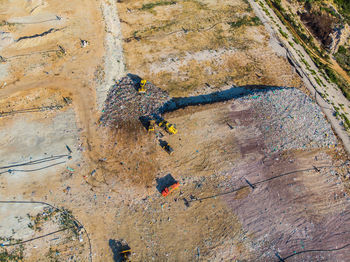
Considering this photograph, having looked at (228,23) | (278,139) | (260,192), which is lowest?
(260,192)

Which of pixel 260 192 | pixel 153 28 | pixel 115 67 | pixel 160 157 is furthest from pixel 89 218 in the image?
pixel 153 28

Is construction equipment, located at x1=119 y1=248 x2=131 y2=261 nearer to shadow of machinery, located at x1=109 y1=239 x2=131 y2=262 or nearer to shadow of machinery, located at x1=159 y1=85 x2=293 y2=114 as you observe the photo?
shadow of machinery, located at x1=109 y1=239 x2=131 y2=262

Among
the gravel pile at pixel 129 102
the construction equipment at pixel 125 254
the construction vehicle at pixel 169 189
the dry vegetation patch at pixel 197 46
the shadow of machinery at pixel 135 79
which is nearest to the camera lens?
the construction equipment at pixel 125 254

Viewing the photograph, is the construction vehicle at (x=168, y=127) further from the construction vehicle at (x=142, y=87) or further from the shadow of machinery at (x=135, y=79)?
the shadow of machinery at (x=135, y=79)

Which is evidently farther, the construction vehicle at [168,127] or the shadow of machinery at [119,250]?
the construction vehicle at [168,127]

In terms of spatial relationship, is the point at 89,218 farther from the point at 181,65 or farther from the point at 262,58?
the point at 262,58

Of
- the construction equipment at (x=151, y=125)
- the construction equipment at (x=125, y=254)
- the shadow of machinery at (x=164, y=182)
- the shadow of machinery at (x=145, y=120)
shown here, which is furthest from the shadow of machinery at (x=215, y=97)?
the construction equipment at (x=125, y=254)
